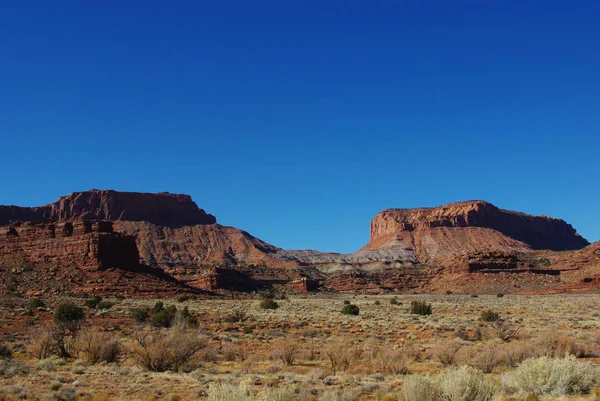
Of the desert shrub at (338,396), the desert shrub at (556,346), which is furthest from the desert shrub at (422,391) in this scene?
the desert shrub at (556,346)

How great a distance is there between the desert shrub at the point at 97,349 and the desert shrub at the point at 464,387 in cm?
999

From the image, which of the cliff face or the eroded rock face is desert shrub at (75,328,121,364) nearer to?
the eroded rock face

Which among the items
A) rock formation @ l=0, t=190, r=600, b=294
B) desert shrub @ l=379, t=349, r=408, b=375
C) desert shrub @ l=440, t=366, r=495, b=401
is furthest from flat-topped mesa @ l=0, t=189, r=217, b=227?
desert shrub @ l=440, t=366, r=495, b=401

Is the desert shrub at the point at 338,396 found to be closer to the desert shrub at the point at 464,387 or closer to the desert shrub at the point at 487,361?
the desert shrub at the point at 464,387

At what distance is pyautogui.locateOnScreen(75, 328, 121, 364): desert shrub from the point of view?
14.6 meters

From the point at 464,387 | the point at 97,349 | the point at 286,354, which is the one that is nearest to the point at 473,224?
the point at 286,354

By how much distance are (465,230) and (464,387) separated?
166077mm

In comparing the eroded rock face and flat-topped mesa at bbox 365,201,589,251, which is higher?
flat-topped mesa at bbox 365,201,589,251

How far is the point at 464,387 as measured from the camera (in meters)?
8.12

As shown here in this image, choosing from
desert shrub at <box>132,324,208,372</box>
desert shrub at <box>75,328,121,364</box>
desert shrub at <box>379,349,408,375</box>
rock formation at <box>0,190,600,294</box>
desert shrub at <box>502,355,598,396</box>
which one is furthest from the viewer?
rock formation at <box>0,190,600,294</box>

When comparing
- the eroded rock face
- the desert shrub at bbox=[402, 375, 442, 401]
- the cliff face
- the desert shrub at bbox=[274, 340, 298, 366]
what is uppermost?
the cliff face

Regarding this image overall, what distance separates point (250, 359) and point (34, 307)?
29.0 m

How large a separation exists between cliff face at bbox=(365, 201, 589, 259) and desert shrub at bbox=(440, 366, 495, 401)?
147289 mm

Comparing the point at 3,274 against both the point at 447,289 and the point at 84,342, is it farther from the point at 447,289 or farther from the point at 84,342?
the point at 447,289
